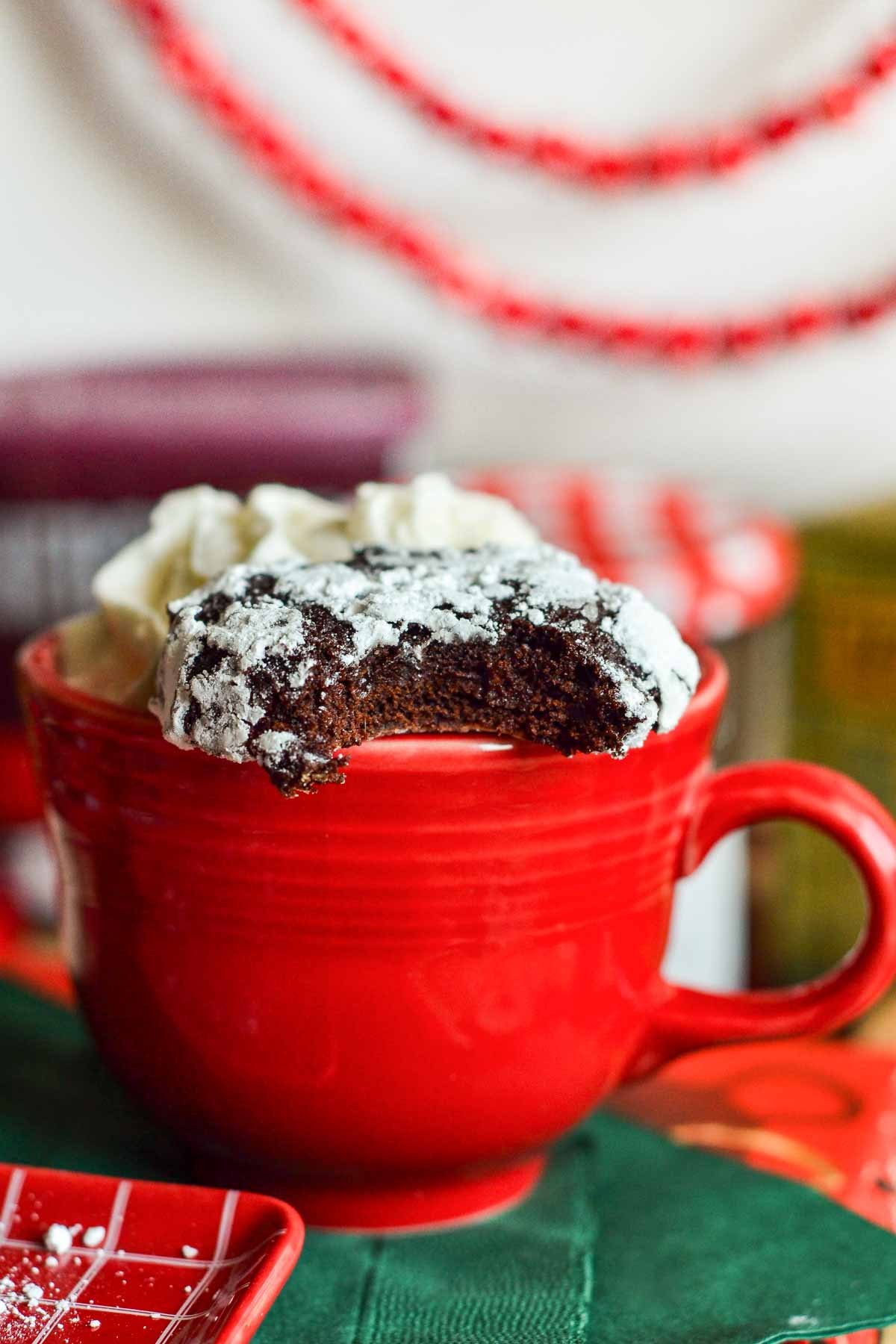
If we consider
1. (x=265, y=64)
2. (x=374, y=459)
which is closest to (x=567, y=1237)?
(x=374, y=459)

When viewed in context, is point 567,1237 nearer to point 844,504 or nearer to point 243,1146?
point 243,1146

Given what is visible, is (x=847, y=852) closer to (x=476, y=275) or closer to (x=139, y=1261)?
(x=139, y=1261)

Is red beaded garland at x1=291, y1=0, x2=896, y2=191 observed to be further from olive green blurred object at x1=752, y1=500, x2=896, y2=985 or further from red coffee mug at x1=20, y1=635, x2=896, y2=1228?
red coffee mug at x1=20, y1=635, x2=896, y2=1228

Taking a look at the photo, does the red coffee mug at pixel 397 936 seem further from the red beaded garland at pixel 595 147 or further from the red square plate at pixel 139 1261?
the red beaded garland at pixel 595 147

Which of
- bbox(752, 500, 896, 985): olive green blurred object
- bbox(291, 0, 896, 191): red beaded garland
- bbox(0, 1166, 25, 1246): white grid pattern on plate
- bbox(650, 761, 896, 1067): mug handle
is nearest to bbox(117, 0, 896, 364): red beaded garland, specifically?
bbox(291, 0, 896, 191): red beaded garland

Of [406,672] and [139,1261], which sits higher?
[406,672]

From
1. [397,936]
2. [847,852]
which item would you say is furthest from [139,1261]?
[847,852]

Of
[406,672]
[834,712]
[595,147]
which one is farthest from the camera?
[834,712]
